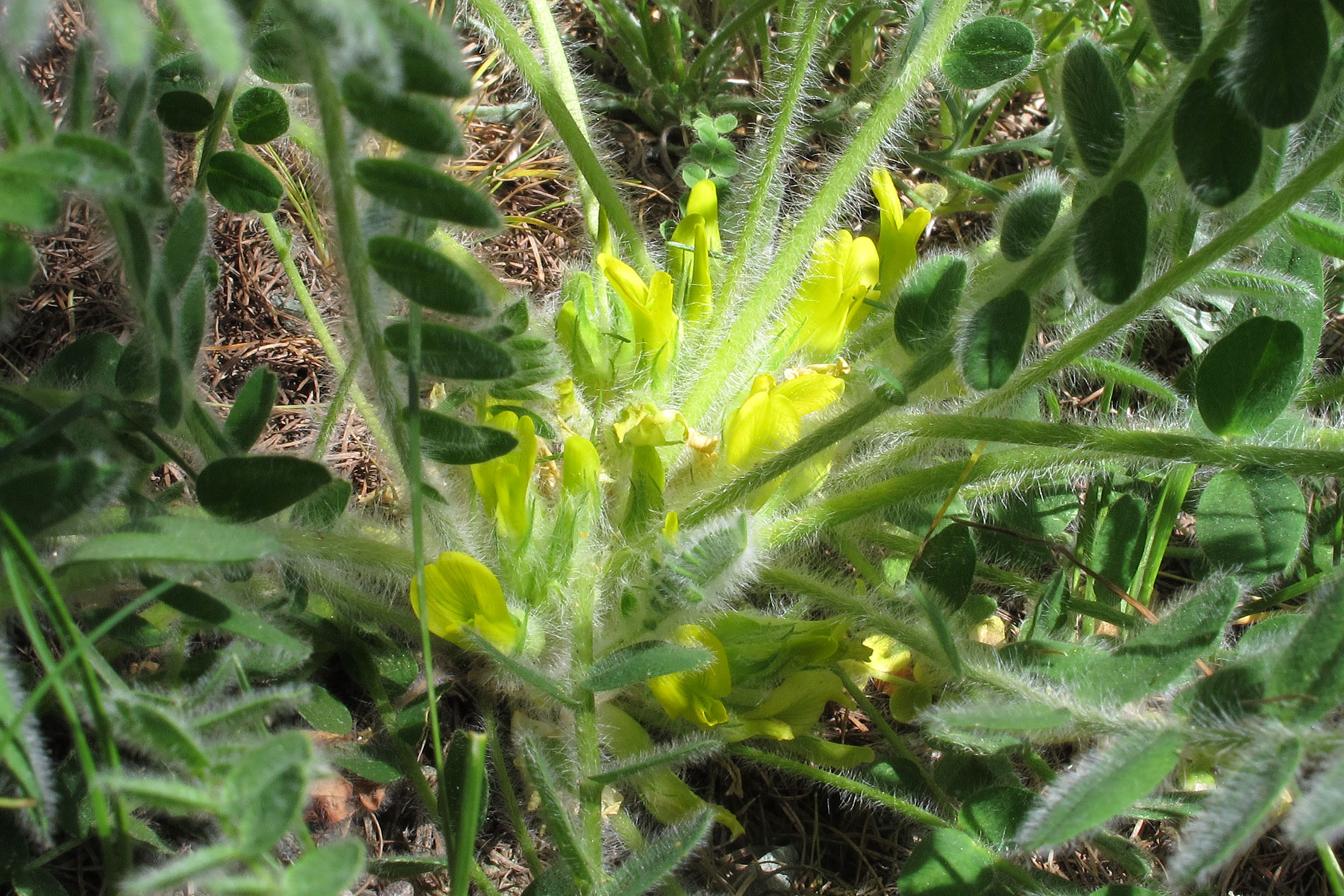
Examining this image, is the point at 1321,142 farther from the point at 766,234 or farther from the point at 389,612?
the point at 389,612

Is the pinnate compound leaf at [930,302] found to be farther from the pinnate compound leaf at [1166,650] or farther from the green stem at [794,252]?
the pinnate compound leaf at [1166,650]

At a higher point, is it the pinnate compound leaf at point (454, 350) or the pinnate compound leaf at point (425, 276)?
the pinnate compound leaf at point (425, 276)

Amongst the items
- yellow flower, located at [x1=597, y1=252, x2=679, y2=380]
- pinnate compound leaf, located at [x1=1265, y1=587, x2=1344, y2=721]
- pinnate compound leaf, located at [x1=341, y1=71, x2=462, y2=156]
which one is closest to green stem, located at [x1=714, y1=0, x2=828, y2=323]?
yellow flower, located at [x1=597, y1=252, x2=679, y2=380]

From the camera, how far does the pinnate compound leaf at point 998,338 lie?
4.22ft

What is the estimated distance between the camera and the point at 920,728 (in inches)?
65.6

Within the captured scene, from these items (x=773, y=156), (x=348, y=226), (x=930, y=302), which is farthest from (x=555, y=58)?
(x=348, y=226)

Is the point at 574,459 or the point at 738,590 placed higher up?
the point at 574,459

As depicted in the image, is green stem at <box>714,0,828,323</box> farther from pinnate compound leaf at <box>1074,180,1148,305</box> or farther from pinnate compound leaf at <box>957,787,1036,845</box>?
pinnate compound leaf at <box>957,787,1036,845</box>

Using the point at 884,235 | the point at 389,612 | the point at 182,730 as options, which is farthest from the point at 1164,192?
the point at 182,730

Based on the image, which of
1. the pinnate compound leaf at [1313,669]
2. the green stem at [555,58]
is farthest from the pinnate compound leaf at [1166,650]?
the green stem at [555,58]

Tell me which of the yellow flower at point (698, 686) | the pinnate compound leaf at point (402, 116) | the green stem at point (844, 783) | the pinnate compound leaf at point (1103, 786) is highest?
the pinnate compound leaf at point (402, 116)

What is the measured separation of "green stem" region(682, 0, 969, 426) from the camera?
1768mm

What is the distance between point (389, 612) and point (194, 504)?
33 centimetres

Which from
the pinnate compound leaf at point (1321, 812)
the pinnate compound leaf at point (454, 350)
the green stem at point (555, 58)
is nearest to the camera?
the pinnate compound leaf at point (1321, 812)
